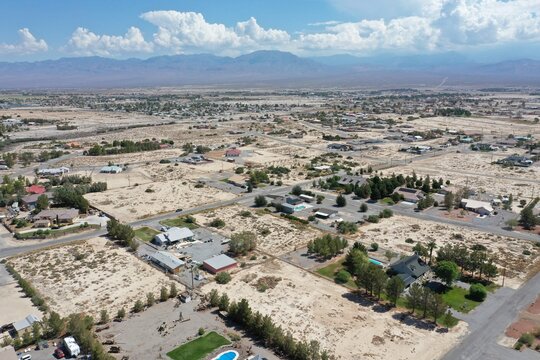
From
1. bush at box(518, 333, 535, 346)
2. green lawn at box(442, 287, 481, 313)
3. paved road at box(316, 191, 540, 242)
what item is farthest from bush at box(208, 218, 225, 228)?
bush at box(518, 333, 535, 346)

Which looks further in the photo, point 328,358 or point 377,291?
point 377,291

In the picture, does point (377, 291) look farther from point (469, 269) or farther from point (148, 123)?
point (148, 123)

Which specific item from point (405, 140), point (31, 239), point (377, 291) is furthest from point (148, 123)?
Result: point (377, 291)

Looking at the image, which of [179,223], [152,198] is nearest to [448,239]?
[179,223]

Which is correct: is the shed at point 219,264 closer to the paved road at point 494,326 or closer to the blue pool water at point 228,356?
the blue pool water at point 228,356

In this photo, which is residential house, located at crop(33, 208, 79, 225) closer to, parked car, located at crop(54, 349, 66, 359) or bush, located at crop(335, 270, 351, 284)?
parked car, located at crop(54, 349, 66, 359)

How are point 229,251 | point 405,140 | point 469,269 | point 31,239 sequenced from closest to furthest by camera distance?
point 469,269 → point 229,251 → point 31,239 → point 405,140
